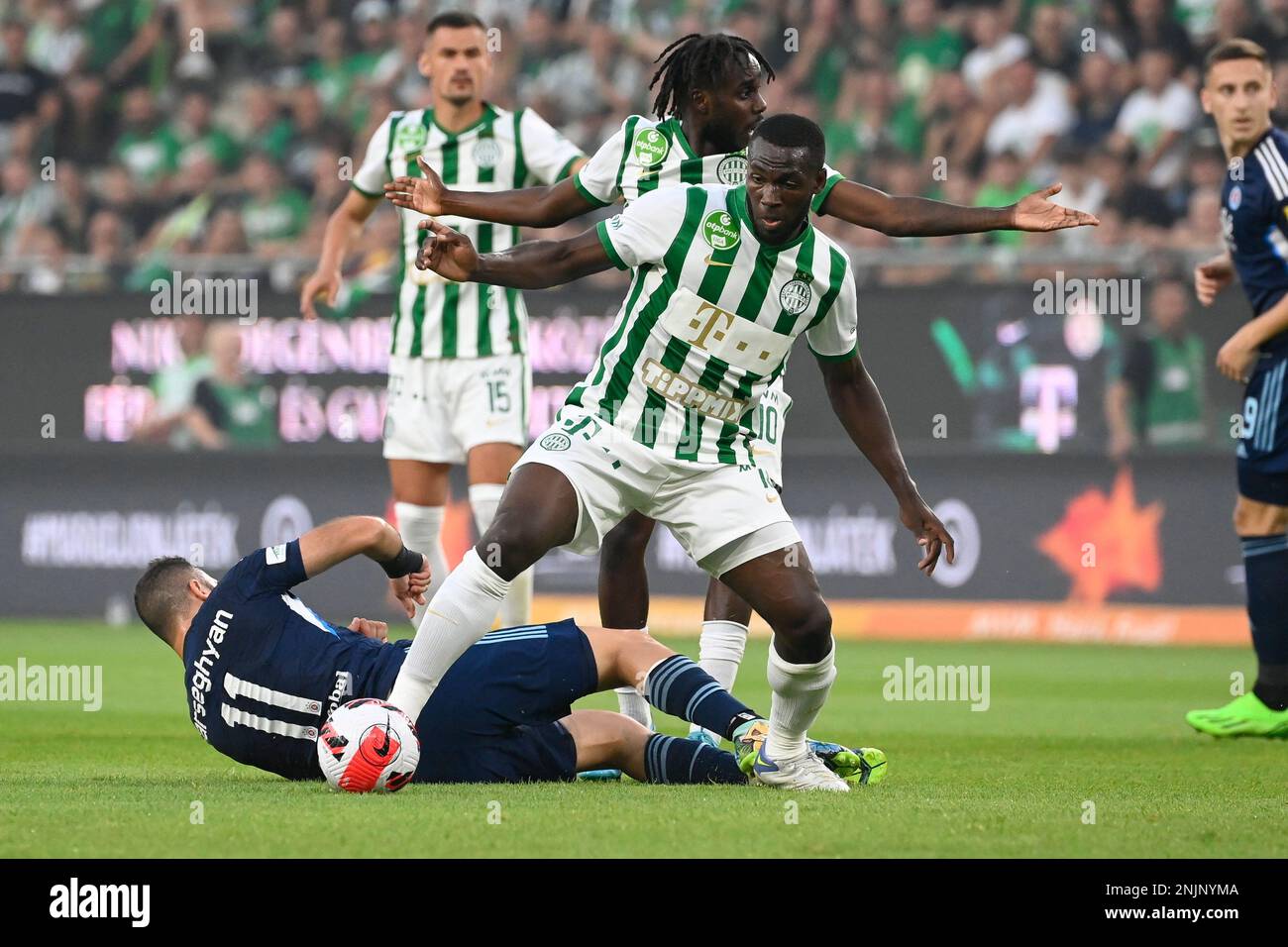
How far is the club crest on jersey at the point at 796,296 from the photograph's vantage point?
18.7ft

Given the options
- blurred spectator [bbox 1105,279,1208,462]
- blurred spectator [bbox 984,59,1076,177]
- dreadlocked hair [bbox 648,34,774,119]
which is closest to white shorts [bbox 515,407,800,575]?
dreadlocked hair [bbox 648,34,774,119]

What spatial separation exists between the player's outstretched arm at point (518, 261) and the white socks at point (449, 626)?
0.84 meters

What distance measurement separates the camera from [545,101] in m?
16.8

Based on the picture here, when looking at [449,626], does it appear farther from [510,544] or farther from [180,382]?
[180,382]

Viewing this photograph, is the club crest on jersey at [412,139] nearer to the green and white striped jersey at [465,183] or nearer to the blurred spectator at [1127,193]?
the green and white striped jersey at [465,183]

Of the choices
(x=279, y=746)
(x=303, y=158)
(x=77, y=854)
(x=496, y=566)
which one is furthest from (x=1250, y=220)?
(x=303, y=158)

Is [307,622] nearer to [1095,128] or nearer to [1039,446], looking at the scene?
[1039,446]

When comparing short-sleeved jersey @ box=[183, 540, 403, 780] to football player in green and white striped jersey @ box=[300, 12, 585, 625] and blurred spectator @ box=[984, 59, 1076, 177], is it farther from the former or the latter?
blurred spectator @ box=[984, 59, 1076, 177]

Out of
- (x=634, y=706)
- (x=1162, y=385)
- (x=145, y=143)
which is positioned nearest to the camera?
(x=634, y=706)

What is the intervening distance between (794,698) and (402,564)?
1.34m

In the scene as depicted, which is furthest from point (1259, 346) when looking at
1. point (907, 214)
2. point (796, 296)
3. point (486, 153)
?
point (486, 153)

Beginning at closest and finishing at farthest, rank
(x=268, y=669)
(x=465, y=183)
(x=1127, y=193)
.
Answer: (x=268, y=669) < (x=465, y=183) < (x=1127, y=193)

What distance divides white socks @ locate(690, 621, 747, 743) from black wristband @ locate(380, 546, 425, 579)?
128 cm

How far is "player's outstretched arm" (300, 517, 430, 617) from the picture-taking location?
5.71 meters
